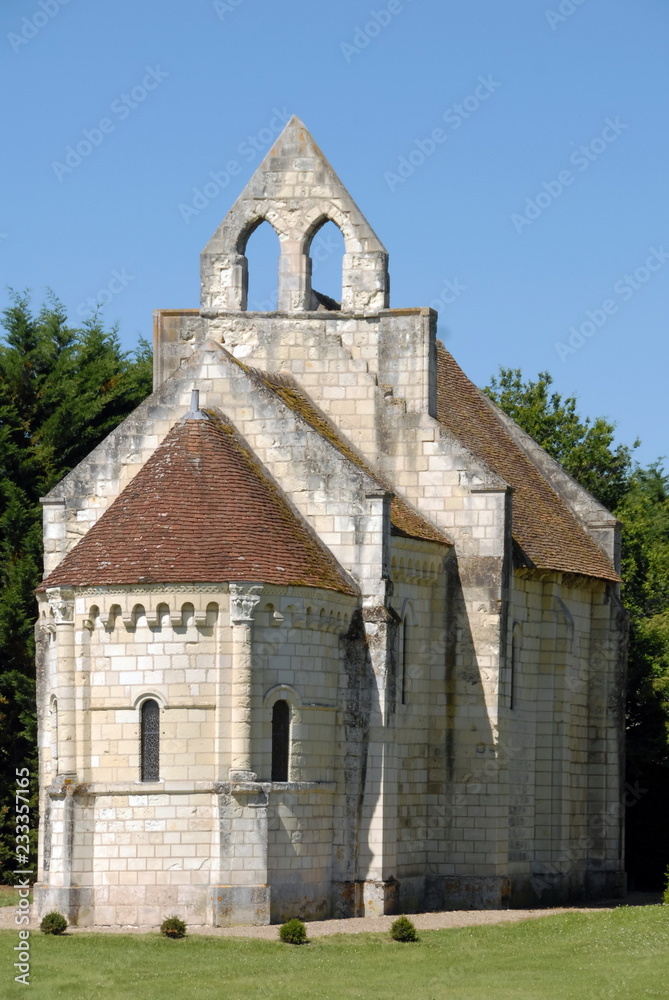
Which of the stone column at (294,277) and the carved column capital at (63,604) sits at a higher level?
the stone column at (294,277)

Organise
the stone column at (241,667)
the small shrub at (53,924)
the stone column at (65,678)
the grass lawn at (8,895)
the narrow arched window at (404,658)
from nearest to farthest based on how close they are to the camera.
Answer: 1. the small shrub at (53,924)
2. the stone column at (241,667)
3. the stone column at (65,678)
4. the narrow arched window at (404,658)
5. the grass lawn at (8,895)

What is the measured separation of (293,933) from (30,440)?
74.0ft

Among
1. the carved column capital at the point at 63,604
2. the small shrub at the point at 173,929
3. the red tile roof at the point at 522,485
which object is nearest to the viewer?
the small shrub at the point at 173,929

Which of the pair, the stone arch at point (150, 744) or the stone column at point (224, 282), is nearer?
the stone arch at point (150, 744)

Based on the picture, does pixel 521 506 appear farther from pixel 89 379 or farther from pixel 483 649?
pixel 89 379

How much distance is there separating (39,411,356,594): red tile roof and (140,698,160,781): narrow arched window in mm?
2557

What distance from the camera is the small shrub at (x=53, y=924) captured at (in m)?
36.9

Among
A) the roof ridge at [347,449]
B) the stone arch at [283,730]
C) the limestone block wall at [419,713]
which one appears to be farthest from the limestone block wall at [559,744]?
the stone arch at [283,730]

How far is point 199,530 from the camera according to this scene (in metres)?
38.8

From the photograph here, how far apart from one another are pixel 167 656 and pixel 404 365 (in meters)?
10.0

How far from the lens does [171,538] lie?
127 feet

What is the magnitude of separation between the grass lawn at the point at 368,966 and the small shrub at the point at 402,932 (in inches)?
8.7

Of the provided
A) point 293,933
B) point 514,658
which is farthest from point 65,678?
point 514,658

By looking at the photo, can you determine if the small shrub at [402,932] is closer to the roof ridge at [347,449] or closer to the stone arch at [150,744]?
the stone arch at [150,744]
